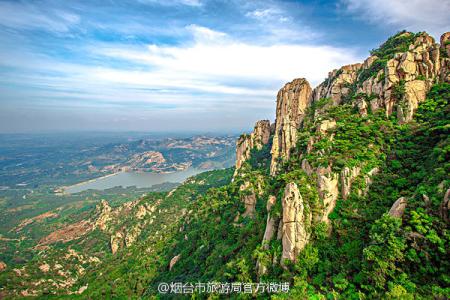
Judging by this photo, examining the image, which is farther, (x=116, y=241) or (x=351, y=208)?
(x=116, y=241)

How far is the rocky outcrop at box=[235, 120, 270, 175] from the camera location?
70188 mm

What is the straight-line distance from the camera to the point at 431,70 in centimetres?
3078

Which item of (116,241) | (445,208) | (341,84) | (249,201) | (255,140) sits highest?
(341,84)

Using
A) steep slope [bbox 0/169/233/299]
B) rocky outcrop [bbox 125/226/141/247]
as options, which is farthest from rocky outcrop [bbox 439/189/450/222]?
rocky outcrop [bbox 125/226/141/247]

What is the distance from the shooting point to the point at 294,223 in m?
19.4

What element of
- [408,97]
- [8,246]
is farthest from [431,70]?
[8,246]

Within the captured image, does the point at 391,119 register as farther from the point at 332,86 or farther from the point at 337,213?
the point at 332,86

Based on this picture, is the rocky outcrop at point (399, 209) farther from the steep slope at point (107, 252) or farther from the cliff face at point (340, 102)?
the steep slope at point (107, 252)

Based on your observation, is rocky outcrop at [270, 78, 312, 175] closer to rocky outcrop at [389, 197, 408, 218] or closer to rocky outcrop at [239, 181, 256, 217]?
rocky outcrop at [239, 181, 256, 217]

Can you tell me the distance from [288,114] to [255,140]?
17548 millimetres

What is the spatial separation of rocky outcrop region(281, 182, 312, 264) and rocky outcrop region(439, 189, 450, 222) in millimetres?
8119

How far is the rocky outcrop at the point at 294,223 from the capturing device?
19094 mm

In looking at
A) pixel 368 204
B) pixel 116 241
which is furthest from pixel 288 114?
pixel 116 241

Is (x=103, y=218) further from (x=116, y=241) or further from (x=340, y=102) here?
(x=340, y=102)
